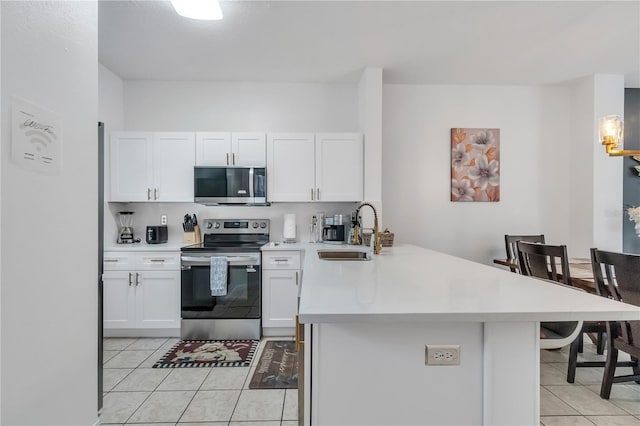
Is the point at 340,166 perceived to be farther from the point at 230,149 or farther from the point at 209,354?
the point at 209,354

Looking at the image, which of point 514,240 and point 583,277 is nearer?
point 583,277

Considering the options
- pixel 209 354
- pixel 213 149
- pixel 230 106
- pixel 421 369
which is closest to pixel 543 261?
pixel 421 369

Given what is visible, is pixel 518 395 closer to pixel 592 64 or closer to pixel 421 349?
pixel 421 349

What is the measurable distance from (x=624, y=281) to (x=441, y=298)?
1638mm

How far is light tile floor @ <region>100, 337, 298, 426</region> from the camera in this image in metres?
2.06

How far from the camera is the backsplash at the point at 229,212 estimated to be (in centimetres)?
389

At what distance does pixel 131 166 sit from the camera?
359 centimetres

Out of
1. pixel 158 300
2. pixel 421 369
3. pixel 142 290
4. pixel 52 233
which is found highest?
pixel 52 233

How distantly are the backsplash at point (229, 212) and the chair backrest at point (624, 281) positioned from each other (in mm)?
2231

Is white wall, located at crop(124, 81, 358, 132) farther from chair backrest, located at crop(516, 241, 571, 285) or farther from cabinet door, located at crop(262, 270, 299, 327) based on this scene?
chair backrest, located at crop(516, 241, 571, 285)

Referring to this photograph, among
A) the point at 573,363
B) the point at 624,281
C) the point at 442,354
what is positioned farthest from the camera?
the point at 573,363

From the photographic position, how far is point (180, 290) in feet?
11.0

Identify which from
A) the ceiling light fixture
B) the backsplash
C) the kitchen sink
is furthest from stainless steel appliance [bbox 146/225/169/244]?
the ceiling light fixture

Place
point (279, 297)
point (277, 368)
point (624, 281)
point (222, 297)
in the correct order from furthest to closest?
A: point (279, 297), point (222, 297), point (277, 368), point (624, 281)
